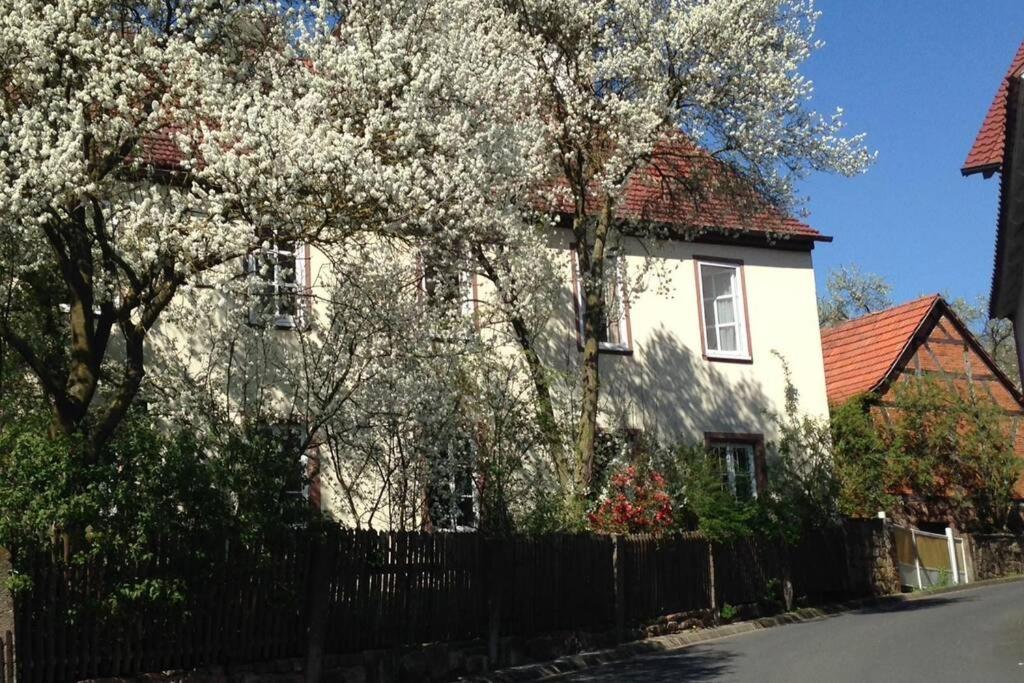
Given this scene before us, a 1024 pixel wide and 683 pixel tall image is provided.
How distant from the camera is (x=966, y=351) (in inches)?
1302

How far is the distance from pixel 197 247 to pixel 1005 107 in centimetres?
1268

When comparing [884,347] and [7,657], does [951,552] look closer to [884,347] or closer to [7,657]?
[884,347]

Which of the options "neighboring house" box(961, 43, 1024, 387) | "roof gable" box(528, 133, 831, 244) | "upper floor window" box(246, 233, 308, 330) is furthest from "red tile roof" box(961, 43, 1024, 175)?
"upper floor window" box(246, 233, 308, 330)

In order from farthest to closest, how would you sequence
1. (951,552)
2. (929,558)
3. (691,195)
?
(951,552) < (929,558) < (691,195)

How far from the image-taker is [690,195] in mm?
21031

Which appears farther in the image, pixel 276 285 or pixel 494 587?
pixel 494 587

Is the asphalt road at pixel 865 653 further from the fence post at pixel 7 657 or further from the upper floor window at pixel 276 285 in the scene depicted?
the fence post at pixel 7 657

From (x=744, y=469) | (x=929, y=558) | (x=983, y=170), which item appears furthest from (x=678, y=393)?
(x=929, y=558)

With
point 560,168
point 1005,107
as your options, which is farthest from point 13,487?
point 1005,107

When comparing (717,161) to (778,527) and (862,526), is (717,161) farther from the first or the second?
(862,526)

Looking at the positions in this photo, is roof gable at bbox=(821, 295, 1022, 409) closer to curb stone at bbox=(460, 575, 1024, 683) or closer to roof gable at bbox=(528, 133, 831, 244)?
curb stone at bbox=(460, 575, 1024, 683)

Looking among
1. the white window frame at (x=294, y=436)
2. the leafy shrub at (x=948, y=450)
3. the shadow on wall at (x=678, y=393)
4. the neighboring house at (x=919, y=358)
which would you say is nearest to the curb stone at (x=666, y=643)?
the white window frame at (x=294, y=436)

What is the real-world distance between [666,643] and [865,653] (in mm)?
3556

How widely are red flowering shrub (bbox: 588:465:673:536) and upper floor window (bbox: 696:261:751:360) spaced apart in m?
5.95
